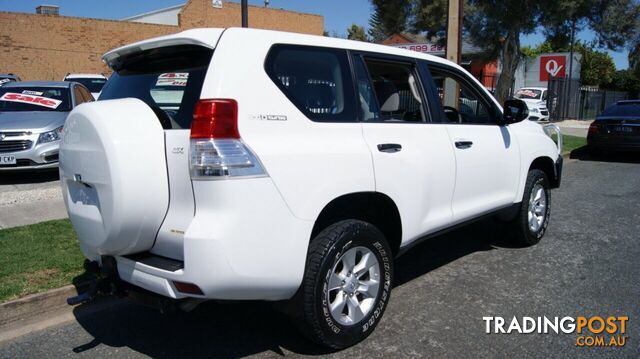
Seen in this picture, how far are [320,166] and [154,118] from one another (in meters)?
0.96

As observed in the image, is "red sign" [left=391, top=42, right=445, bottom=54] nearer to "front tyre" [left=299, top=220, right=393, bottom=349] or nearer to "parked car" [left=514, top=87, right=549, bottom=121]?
"parked car" [left=514, top=87, right=549, bottom=121]

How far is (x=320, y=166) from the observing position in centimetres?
304

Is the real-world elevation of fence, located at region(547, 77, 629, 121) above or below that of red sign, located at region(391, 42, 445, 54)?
below

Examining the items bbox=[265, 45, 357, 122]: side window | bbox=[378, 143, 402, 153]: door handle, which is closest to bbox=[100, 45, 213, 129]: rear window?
bbox=[265, 45, 357, 122]: side window

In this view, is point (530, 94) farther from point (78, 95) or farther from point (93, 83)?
point (78, 95)

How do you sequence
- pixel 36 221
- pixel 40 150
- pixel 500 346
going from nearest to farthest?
1. pixel 500 346
2. pixel 36 221
3. pixel 40 150

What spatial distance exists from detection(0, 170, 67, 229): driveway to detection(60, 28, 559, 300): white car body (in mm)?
3551

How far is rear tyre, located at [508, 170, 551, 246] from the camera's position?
17.3ft

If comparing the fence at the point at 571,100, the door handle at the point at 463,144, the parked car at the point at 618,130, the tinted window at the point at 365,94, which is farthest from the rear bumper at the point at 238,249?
the fence at the point at 571,100

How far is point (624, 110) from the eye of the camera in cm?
1273

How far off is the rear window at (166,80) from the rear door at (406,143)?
1098 millimetres

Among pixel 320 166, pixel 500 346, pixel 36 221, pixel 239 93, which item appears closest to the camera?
pixel 239 93

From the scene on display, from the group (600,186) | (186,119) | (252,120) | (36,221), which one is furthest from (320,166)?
(600,186)

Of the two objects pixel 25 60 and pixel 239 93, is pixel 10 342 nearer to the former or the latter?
pixel 239 93
